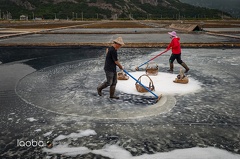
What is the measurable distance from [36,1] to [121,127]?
5769 inches

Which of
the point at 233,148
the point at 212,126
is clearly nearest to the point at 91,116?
the point at 212,126

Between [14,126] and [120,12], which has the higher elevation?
[120,12]

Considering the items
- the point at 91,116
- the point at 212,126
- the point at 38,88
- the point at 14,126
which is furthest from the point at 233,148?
the point at 38,88

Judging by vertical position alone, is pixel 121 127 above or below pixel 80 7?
below

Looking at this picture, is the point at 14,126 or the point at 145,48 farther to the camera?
the point at 145,48

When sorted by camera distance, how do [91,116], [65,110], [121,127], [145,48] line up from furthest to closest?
[145,48] < [65,110] < [91,116] < [121,127]

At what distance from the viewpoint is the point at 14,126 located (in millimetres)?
4422

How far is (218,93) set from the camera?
20.7ft

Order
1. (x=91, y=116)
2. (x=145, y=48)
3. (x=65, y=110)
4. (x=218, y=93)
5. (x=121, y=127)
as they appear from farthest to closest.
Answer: (x=145, y=48) → (x=218, y=93) → (x=65, y=110) → (x=91, y=116) → (x=121, y=127)

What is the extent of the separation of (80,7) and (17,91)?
136 metres

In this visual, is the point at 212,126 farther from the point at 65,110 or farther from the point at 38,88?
the point at 38,88

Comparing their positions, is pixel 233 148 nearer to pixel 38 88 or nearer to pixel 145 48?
pixel 38 88

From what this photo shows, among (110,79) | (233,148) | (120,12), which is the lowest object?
(233,148)

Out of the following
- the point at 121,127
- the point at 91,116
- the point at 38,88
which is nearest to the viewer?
the point at 121,127
